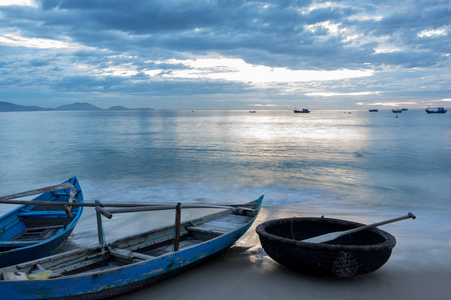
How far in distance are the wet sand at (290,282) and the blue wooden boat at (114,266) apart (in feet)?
0.85

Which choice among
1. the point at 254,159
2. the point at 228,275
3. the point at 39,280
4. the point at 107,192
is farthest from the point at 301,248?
the point at 254,159

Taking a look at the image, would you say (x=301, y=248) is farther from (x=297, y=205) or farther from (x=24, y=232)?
(x=297, y=205)

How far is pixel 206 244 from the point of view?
601 cm

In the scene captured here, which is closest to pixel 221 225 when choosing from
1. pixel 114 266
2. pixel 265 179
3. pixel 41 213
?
pixel 114 266

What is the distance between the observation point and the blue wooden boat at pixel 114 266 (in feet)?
14.5

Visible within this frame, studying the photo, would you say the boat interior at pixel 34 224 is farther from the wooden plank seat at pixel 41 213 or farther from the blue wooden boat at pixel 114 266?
the blue wooden boat at pixel 114 266

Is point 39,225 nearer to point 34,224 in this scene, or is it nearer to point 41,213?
point 34,224

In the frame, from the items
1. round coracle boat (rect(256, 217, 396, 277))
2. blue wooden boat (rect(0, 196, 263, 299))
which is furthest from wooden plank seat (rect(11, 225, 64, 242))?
round coracle boat (rect(256, 217, 396, 277))

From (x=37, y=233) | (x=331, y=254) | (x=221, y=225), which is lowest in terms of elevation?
(x=37, y=233)

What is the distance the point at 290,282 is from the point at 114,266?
114 inches

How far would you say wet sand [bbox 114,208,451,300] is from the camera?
5457 mm

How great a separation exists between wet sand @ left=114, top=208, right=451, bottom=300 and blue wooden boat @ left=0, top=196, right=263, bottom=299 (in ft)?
0.85

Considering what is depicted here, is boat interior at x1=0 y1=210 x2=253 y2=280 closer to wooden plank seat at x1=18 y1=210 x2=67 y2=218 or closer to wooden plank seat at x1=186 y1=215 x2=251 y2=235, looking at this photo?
wooden plank seat at x1=186 y1=215 x2=251 y2=235

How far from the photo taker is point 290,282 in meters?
5.79
